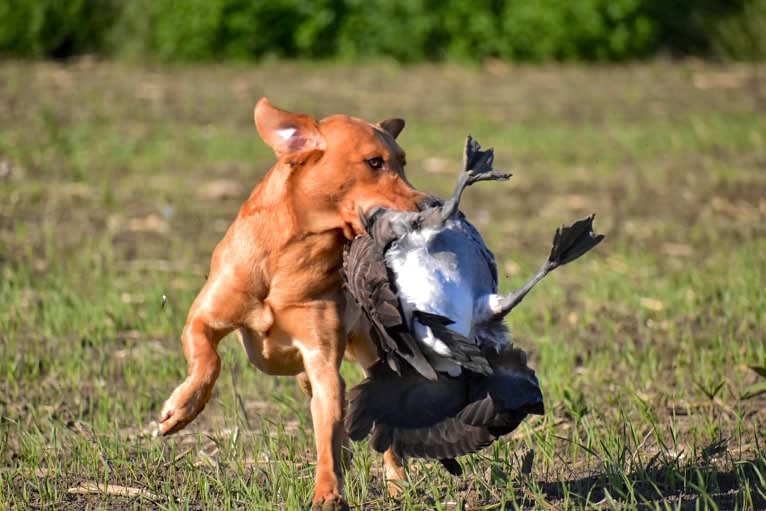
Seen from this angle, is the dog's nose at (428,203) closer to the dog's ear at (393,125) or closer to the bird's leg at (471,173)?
the bird's leg at (471,173)

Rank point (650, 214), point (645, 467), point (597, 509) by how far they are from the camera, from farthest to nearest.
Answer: point (650, 214) → point (645, 467) → point (597, 509)

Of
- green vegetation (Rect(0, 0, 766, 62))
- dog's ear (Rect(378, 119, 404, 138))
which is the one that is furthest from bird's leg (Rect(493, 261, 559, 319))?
green vegetation (Rect(0, 0, 766, 62))

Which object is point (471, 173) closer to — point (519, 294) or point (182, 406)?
point (519, 294)

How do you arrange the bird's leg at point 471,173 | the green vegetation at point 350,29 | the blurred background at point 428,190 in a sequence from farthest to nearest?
the green vegetation at point 350,29 < the blurred background at point 428,190 < the bird's leg at point 471,173

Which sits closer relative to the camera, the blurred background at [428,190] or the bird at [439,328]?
the bird at [439,328]

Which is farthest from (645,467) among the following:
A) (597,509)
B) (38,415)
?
(38,415)

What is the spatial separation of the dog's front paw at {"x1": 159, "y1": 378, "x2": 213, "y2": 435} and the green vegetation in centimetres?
1286

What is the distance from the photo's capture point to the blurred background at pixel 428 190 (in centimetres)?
445

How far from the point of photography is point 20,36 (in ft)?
52.9

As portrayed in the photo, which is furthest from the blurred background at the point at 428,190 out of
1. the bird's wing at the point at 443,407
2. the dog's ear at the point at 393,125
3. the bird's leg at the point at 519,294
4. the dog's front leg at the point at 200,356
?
the dog's ear at the point at 393,125

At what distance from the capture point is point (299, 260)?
406 centimetres

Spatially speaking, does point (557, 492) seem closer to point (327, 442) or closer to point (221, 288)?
point (327, 442)

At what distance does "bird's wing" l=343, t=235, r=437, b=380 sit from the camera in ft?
12.2

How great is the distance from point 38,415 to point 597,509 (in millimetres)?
2403
